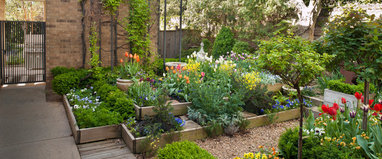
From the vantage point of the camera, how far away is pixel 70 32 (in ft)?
Answer: 21.7

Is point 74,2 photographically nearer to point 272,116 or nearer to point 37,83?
point 37,83

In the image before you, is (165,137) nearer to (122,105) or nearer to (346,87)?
(122,105)

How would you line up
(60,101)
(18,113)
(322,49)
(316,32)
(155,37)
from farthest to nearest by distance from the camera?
1. (316,32)
2. (155,37)
3. (60,101)
4. (18,113)
5. (322,49)

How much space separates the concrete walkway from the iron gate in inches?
67.8

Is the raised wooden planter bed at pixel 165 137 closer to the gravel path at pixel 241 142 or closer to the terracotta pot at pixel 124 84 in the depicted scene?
the gravel path at pixel 241 142

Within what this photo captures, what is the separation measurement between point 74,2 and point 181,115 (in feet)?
12.8

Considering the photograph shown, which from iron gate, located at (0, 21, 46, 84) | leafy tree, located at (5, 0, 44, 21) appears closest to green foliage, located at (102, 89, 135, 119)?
iron gate, located at (0, 21, 46, 84)

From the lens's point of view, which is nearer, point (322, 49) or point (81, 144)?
point (322, 49)

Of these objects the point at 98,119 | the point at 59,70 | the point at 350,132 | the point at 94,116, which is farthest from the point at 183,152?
the point at 59,70

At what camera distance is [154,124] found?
4000 millimetres

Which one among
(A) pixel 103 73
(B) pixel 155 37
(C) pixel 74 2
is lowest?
(A) pixel 103 73

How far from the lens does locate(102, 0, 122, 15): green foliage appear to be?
636 centimetres

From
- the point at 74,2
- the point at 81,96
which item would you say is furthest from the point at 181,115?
the point at 74,2

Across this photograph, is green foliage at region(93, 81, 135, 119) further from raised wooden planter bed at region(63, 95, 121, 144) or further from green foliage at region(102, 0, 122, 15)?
green foliage at region(102, 0, 122, 15)
